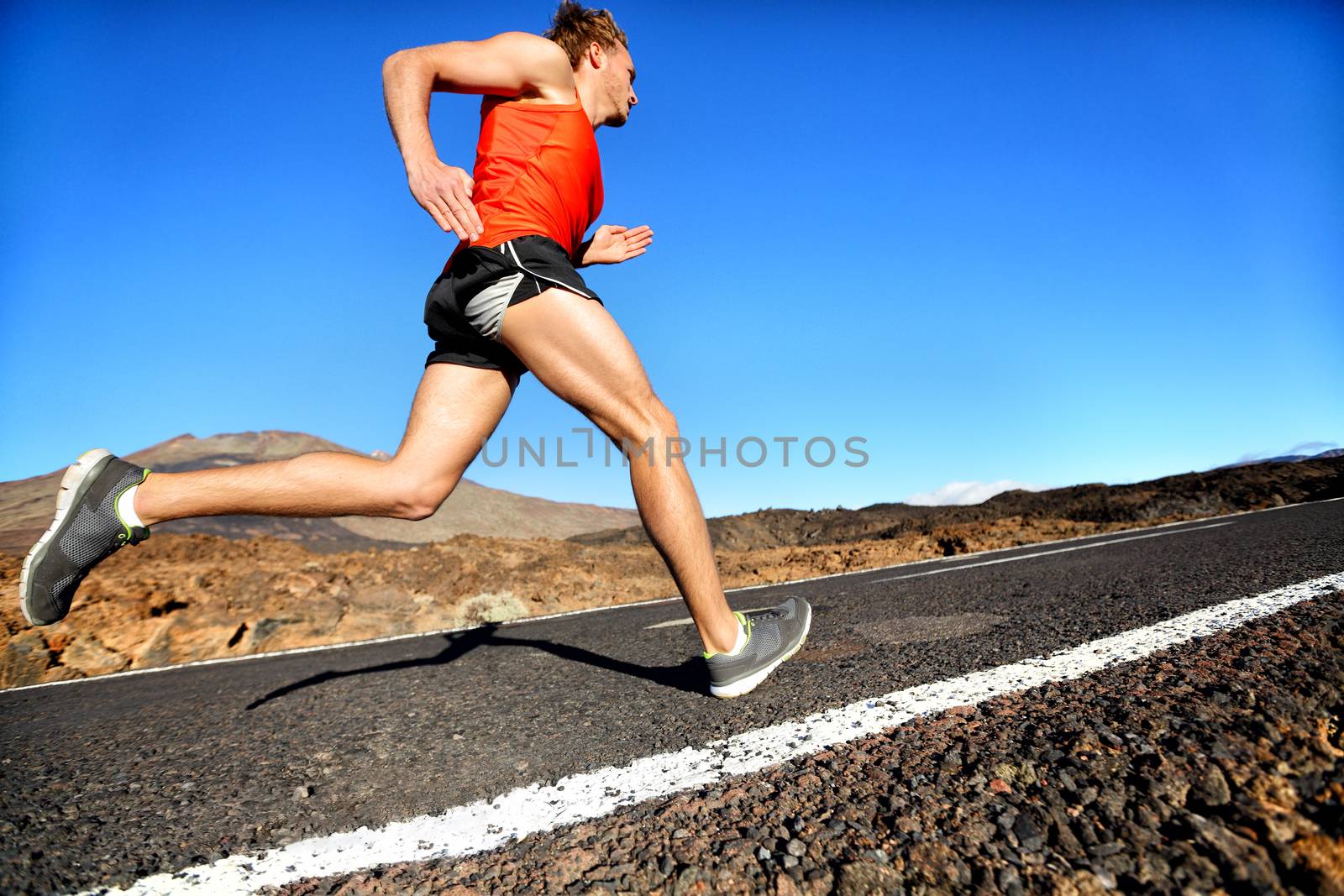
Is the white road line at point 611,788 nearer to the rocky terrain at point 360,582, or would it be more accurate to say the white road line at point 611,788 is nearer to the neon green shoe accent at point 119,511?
the neon green shoe accent at point 119,511

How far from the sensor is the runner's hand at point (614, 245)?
109 inches

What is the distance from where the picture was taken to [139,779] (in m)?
1.70

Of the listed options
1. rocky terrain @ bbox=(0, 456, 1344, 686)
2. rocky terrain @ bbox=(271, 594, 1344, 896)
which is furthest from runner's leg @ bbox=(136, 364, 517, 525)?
rocky terrain @ bbox=(0, 456, 1344, 686)

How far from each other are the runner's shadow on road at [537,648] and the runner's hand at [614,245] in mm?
1605

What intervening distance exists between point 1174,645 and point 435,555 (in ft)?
28.4

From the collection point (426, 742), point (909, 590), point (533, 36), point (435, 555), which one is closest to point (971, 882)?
point (426, 742)

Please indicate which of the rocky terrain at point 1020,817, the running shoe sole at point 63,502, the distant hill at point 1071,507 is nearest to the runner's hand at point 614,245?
the running shoe sole at point 63,502

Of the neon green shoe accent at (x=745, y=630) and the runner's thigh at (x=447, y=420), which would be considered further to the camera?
the runner's thigh at (x=447, y=420)

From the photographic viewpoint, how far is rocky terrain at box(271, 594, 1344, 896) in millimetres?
879

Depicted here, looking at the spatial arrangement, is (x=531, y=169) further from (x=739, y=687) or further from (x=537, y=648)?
(x=537, y=648)

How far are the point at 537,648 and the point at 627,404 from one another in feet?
5.74

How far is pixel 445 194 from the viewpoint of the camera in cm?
197

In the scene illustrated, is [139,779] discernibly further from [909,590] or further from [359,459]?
[909,590]

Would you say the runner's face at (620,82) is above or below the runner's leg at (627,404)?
above
